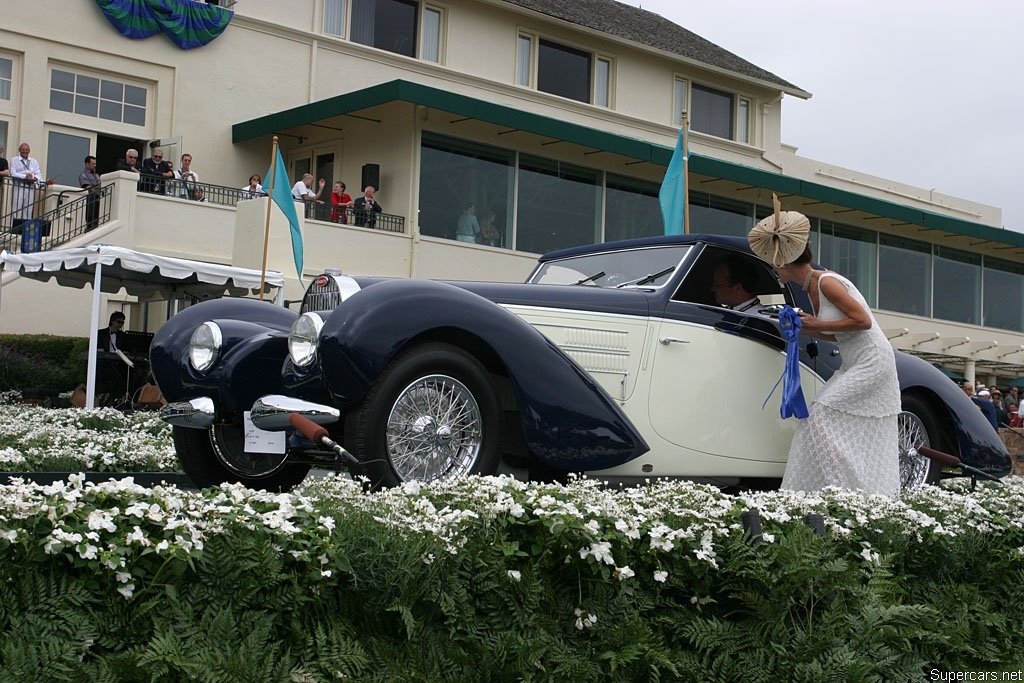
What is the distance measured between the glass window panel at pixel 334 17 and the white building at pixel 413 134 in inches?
1.5

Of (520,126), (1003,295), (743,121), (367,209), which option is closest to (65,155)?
(367,209)

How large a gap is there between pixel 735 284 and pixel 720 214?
70.3 ft

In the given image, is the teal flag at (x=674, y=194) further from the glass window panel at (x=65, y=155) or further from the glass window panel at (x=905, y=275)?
the glass window panel at (x=905, y=275)

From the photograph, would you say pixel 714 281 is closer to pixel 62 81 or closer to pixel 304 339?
pixel 304 339

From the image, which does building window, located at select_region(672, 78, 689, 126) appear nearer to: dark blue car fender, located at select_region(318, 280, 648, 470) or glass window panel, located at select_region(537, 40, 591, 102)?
glass window panel, located at select_region(537, 40, 591, 102)

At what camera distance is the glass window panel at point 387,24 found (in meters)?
25.5

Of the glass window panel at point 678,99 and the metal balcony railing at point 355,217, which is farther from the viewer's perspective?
the glass window panel at point 678,99

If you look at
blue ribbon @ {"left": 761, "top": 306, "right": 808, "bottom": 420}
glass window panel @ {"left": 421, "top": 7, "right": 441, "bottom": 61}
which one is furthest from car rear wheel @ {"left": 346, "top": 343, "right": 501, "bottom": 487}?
glass window panel @ {"left": 421, "top": 7, "right": 441, "bottom": 61}

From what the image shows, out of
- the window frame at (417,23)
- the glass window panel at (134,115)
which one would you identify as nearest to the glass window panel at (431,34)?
the window frame at (417,23)

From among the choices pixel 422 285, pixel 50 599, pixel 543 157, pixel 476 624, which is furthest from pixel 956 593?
pixel 543 157

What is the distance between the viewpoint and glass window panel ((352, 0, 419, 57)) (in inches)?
1005

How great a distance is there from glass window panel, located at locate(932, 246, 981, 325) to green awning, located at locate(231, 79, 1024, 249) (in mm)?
5523

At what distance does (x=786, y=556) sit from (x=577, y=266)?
12.5ft

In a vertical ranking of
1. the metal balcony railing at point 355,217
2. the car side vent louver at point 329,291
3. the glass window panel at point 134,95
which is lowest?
the car side vent louver at point 329,291
